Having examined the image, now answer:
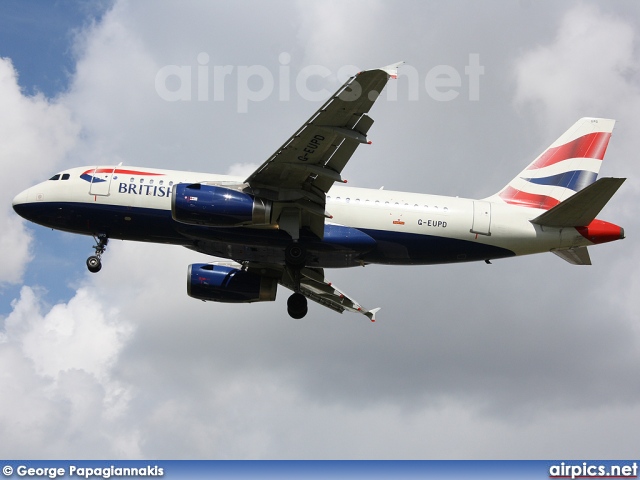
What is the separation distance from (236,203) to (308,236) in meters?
4.29

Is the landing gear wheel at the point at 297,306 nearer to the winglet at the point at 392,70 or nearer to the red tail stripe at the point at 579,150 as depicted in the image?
the red tail stripe at the point at 579,150

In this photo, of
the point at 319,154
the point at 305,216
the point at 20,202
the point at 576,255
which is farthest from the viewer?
the point at 20,202

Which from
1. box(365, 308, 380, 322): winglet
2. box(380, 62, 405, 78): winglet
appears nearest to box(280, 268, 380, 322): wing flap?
box(365, 308, 380, 322): winglet

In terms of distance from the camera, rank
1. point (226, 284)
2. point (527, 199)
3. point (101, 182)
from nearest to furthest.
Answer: point (101, 182) → point (527, 199) → point (226, 284)

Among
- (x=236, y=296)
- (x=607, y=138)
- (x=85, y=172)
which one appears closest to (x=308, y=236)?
(x=236, y=296)

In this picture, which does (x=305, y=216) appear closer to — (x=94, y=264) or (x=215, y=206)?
(x=215, y=206)

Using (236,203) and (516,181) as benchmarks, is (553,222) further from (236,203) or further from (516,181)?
(236,203)

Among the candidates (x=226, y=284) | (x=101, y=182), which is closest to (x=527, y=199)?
(x=226, y=284)

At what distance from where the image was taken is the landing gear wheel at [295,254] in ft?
138

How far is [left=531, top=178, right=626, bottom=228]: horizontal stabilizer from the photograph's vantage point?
1537 inches

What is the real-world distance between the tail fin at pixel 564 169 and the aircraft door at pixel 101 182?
18598 mm

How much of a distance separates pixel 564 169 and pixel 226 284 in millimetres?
17995

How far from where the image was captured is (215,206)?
129 feet

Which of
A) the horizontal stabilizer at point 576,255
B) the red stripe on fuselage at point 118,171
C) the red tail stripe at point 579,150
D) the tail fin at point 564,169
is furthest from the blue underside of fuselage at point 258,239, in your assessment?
the red tail stripe at point 579,150
